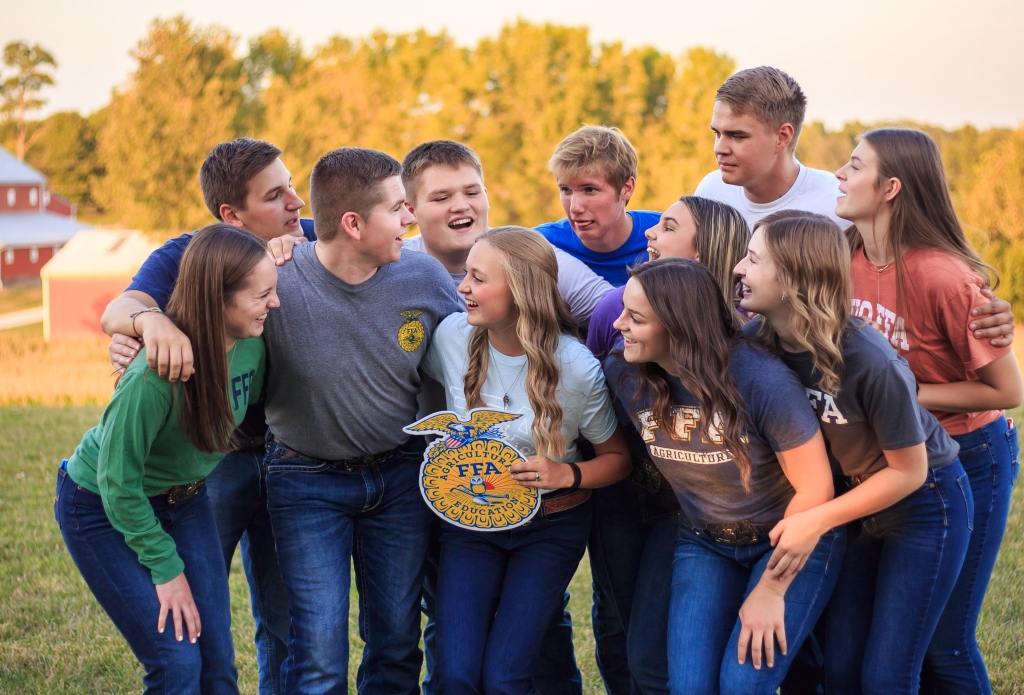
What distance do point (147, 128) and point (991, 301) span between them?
30.2m

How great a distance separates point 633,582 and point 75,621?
3.49 m

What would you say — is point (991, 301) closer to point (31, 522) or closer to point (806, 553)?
point (806, 553)

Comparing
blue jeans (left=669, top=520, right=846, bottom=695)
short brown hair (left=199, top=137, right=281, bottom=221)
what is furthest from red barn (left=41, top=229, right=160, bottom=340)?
blue jeans (left=669, top=520, right=846, bottom=695)

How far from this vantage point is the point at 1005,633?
15.5 feet

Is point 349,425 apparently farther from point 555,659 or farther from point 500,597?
point 555,659

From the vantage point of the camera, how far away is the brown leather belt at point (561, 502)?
323 cm

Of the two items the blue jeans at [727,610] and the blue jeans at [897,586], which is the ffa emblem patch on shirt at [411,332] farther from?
the blue jeans at [897,586]

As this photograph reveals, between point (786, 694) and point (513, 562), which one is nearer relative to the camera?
point (513, 562)

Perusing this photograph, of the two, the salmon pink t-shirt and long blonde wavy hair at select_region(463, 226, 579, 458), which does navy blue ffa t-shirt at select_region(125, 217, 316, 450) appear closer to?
long blonde wavy hair at select_region(463, 226, 579, 458)

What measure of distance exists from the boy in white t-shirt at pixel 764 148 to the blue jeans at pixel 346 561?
1818mm

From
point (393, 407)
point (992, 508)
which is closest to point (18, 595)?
point (393, 407)

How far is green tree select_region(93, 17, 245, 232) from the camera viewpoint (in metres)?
29.1

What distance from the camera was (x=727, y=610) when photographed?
2.88 m

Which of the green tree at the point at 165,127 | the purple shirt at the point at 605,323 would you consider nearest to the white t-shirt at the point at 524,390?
the purple shirt at the point at 605,323
